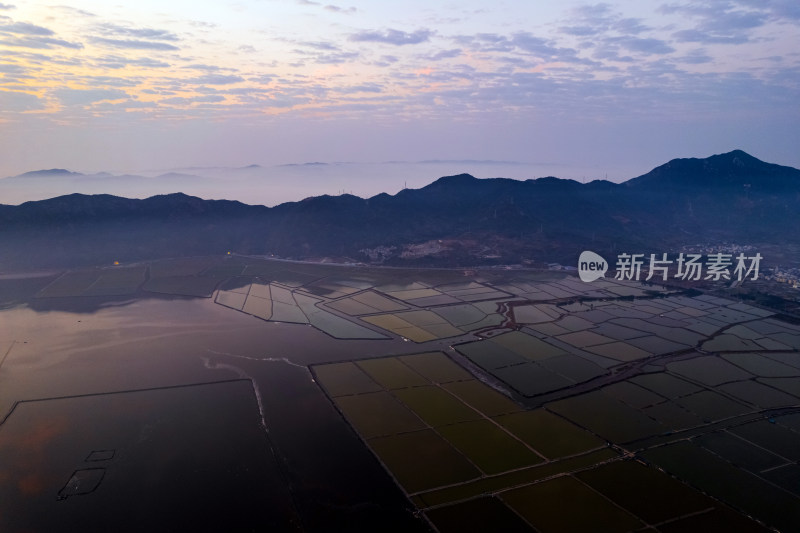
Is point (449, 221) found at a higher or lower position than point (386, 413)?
higher

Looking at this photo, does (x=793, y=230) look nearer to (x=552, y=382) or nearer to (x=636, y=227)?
(x=636, y=227)

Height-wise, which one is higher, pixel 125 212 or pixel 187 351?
pixel 125 212

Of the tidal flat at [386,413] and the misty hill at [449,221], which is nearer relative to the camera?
the tidal flat at [386,413]

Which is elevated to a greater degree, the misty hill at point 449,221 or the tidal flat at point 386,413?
the misty hill at point 449,221

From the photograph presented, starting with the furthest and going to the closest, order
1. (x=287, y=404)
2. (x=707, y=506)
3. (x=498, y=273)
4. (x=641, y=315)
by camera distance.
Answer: (x=498, y=273) → (x=641, y=315) → (x=287, y=404) → (x=707, y=506)

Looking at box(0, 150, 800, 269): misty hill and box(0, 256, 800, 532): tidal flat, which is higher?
box(0, 150, 800, 269): misty hill

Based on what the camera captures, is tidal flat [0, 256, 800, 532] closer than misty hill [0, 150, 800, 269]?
Yes

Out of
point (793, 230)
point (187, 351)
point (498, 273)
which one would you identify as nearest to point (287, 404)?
point (187, 351)

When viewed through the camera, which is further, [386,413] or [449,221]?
[449,221]
